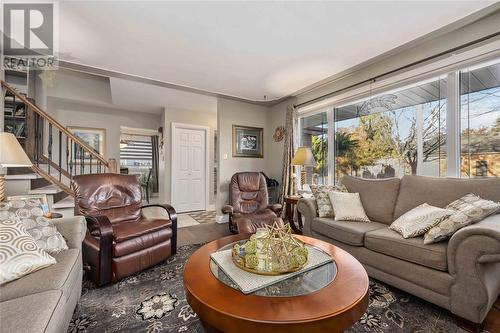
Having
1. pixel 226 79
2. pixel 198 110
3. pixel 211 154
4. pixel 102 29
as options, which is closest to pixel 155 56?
pixel 102 29

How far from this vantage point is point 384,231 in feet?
6.73

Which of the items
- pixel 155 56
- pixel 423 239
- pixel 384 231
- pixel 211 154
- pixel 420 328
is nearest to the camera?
pixel 420 328

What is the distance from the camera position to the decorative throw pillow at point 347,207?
246cm

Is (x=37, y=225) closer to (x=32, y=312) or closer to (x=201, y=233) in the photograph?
(x=32, y=312)

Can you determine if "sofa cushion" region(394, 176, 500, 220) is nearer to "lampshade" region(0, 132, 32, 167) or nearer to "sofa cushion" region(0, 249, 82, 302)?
"sofa cushion" region(0, 249, 82, 302)

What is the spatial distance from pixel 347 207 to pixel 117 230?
8.04ft

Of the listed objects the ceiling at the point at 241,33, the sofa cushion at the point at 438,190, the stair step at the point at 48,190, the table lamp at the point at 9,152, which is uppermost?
the ceiling at the point at 241,33

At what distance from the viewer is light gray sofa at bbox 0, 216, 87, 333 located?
0.84 metres

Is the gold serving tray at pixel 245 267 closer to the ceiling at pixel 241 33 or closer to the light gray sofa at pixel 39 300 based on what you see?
the light gray sofa at pixel 39 300

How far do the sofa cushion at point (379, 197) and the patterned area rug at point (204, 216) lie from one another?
9.36 ft

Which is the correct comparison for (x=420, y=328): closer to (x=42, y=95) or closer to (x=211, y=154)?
(x=211, y=154)

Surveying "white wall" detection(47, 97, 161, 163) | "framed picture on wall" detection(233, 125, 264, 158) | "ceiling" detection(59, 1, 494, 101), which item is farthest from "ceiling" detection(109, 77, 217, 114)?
"framed picture on wall" detection(233, 125, 264, 158)

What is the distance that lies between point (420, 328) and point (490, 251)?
0.67 metres

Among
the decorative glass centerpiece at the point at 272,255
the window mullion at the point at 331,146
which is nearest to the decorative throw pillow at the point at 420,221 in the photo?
the decorative glass centerpiece at the point at 272,255
